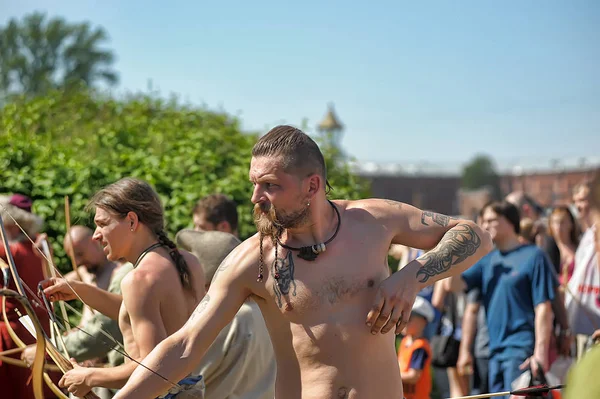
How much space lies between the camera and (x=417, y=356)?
675cm

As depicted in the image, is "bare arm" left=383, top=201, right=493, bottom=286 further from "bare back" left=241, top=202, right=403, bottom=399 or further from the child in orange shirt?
the child in orange shirt

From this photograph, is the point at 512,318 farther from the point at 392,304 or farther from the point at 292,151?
the point at 292,151

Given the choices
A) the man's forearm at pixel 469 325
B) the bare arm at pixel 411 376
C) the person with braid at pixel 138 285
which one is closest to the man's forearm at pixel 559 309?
the man's forearm at pixel 469 325

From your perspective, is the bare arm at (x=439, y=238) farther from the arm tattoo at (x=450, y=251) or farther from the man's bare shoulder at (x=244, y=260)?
the man's bare shoulder at (x=244, y=260)

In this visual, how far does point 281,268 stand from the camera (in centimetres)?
331

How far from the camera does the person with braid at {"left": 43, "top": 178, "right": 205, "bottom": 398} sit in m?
3.74

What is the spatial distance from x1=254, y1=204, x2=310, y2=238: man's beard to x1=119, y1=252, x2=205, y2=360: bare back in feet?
2.58

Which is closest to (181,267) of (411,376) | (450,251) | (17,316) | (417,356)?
(450,251)

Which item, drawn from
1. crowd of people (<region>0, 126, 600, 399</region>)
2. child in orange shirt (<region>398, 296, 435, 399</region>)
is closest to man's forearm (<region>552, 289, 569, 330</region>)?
child in orange shirt (<region>398, 296, 435, 399</region>)

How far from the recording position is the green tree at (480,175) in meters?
62.4

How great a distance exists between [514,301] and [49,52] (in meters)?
67.2

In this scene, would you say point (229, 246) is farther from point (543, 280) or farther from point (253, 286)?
point (543, 280)

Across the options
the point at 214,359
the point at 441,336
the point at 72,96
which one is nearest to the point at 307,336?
the point at 214,359

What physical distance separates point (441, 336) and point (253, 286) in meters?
4.29
